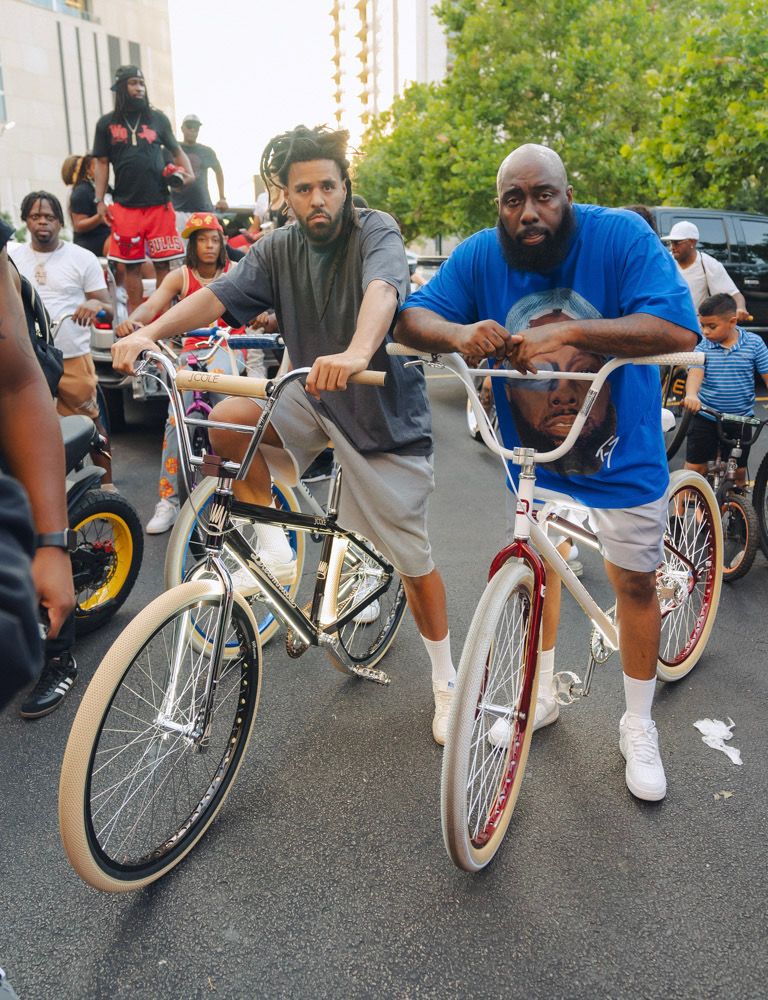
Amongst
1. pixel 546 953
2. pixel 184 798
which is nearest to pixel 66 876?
pixel 184 798

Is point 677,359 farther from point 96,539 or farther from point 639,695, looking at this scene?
point 96,539

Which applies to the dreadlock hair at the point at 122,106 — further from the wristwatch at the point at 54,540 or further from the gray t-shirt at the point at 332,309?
the wristwatch at the point at 54,540

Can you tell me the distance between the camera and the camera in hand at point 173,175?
24.7 feet

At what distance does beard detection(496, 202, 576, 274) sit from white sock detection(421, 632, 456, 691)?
1.48 meters

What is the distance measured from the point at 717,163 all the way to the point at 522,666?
12533mm

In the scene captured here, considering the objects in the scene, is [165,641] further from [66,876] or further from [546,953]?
[546,953]

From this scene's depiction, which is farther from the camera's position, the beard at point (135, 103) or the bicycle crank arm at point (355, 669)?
the beard at point (135, 103)

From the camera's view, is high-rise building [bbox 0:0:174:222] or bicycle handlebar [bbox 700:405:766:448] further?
high-rise building [bbox 0:0:174:222]

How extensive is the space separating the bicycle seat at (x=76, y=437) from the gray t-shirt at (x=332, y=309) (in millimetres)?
1016

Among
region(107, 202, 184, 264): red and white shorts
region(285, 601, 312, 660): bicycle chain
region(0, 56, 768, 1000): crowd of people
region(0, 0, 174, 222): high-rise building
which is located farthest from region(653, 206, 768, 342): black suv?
region(0, 0, 174, 222): high-rise building

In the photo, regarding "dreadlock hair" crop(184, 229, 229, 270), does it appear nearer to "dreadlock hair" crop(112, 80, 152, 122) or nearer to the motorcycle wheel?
the motorcycle wheel

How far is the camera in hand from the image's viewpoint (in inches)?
296

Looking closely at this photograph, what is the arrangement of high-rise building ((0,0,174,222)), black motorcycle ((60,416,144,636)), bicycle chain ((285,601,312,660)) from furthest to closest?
1. high-rise building ((0,0,174,222))
2. black motorcycle ((60,416,144,636))
3. bicycle chain ((285,601,312,660))

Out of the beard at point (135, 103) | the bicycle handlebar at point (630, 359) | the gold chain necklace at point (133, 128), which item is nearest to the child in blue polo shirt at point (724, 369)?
the bicycle handlebar at point (630, 359)
